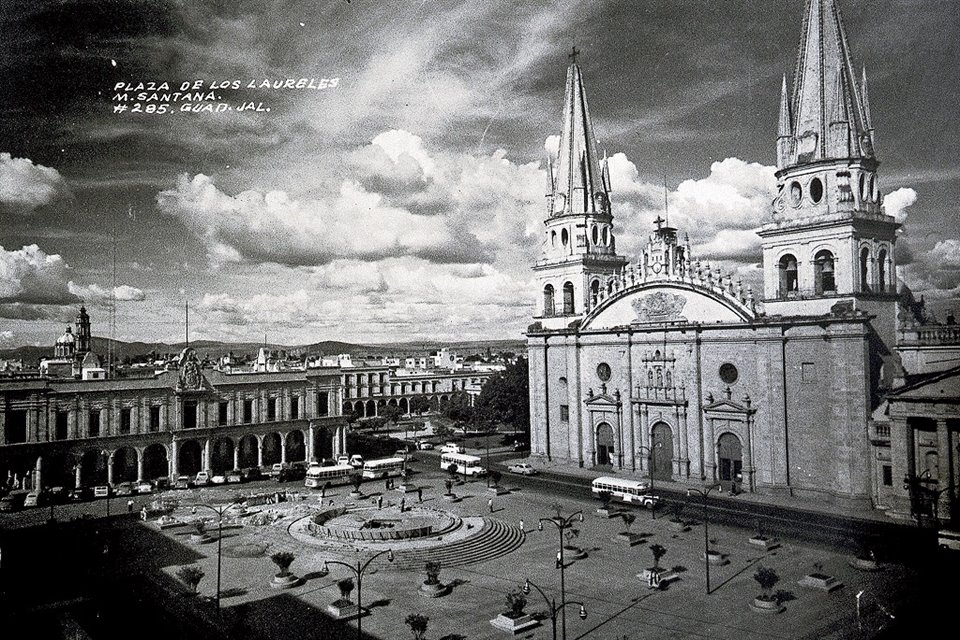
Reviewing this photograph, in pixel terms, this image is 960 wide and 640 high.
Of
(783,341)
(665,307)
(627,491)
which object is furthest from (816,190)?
(627,491)

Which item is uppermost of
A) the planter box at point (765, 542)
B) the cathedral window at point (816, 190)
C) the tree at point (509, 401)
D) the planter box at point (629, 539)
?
the cathedral window at point (816, 190)

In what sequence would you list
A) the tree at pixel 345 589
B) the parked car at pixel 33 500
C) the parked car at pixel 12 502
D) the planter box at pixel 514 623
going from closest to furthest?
the planter box at pixel 514 623
the tree at pixel 345 589
the parked car at pixel 12 502
the parked car at pixel 33 500

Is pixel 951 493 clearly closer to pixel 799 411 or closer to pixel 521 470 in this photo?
pixel 799 411

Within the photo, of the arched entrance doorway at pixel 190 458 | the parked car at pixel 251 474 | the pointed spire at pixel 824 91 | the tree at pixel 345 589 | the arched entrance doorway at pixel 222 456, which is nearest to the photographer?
the tree at pixel 345 589

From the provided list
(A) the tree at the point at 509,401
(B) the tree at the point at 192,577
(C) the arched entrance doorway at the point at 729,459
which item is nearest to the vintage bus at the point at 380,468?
(A) the tree at the point at 509,401

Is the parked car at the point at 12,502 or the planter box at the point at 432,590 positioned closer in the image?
the planter box at the point at 432,590

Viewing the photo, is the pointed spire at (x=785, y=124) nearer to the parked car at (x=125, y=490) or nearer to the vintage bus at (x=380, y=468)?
the vintage bus at (x=380, y=468)
